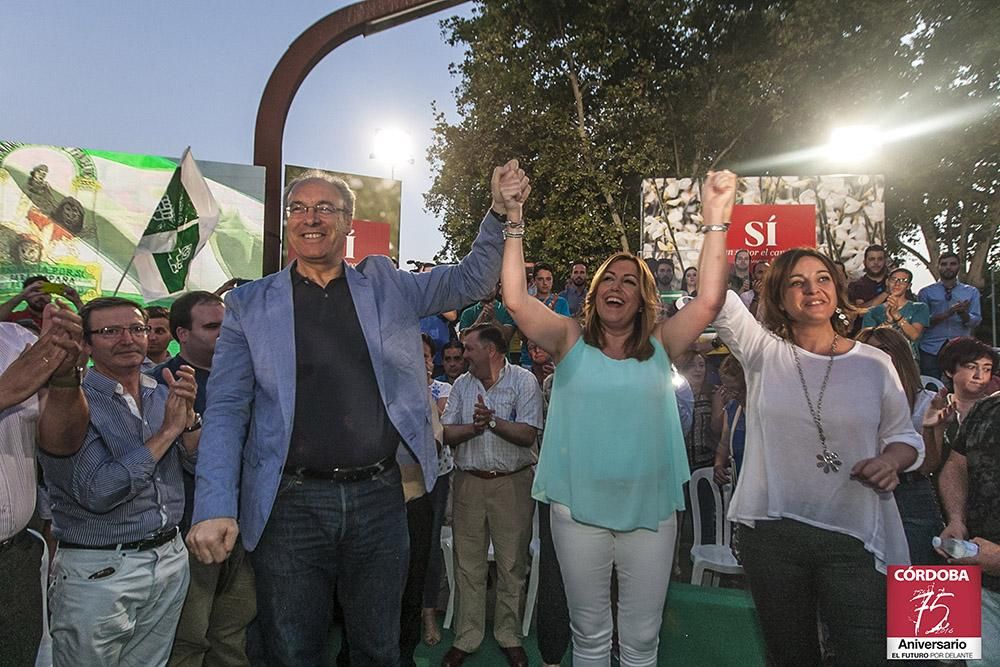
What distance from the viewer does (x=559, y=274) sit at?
762 inches

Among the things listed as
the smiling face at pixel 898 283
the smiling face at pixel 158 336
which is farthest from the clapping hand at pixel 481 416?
the smiling face at pixel 898 283

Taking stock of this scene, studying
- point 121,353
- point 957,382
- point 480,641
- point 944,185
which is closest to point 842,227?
point 944,185

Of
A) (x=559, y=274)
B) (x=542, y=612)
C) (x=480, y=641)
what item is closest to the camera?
(x=542, y=612)

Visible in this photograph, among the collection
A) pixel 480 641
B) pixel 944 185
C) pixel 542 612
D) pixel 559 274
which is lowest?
pixel 480 641

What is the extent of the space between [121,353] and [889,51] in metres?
22.2

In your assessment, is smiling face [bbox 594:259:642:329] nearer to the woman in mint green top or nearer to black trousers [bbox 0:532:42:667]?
the woman in mint green top

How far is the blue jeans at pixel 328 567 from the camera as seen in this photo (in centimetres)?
239

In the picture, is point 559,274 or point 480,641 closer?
point 480,641

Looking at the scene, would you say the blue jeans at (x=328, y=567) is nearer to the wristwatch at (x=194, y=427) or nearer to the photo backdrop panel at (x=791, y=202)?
the wristwatch at (x=194, y=427)

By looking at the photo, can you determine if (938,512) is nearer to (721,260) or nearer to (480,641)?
(721,260)

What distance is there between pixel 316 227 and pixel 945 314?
7472 mm

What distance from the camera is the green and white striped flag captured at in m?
5.09

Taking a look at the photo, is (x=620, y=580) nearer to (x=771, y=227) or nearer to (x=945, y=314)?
(x=945, y=314)

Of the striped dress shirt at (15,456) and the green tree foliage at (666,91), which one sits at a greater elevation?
the green tree foliage at (666,91)
